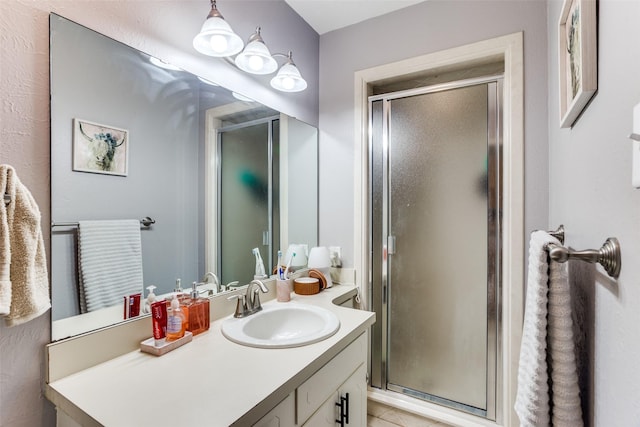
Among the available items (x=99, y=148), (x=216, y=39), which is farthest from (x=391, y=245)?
(x=99, y=148)

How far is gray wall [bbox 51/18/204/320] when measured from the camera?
92 centimetres

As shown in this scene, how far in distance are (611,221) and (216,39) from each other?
140 centimetres

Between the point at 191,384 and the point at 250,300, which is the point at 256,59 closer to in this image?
the point at 250,300

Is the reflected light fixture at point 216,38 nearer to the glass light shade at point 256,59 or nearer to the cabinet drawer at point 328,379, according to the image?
the glass light shade at point 256,59

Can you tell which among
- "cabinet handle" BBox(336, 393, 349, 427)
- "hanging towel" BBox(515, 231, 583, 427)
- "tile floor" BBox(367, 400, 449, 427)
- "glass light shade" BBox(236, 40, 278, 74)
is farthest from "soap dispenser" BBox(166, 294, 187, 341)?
"tile floor" BBox(367, 400, 449, 427)

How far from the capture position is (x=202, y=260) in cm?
135

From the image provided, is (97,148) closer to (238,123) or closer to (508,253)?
(238,123)

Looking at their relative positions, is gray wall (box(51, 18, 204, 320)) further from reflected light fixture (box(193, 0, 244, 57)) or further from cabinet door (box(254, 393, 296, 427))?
cabinet door (box(254, 393, 296, 427))

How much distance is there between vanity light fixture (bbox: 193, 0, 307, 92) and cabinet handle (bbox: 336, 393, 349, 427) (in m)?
1.46

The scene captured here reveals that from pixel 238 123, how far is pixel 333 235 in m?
0.93

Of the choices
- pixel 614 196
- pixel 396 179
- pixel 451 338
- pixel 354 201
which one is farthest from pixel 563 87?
pixel 451 338

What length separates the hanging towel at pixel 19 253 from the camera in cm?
75

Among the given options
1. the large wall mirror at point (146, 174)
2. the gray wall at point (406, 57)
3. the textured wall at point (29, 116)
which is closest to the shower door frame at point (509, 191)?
the gray wall at point (406, 57)

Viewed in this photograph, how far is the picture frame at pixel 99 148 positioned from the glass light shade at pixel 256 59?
2.17ft
